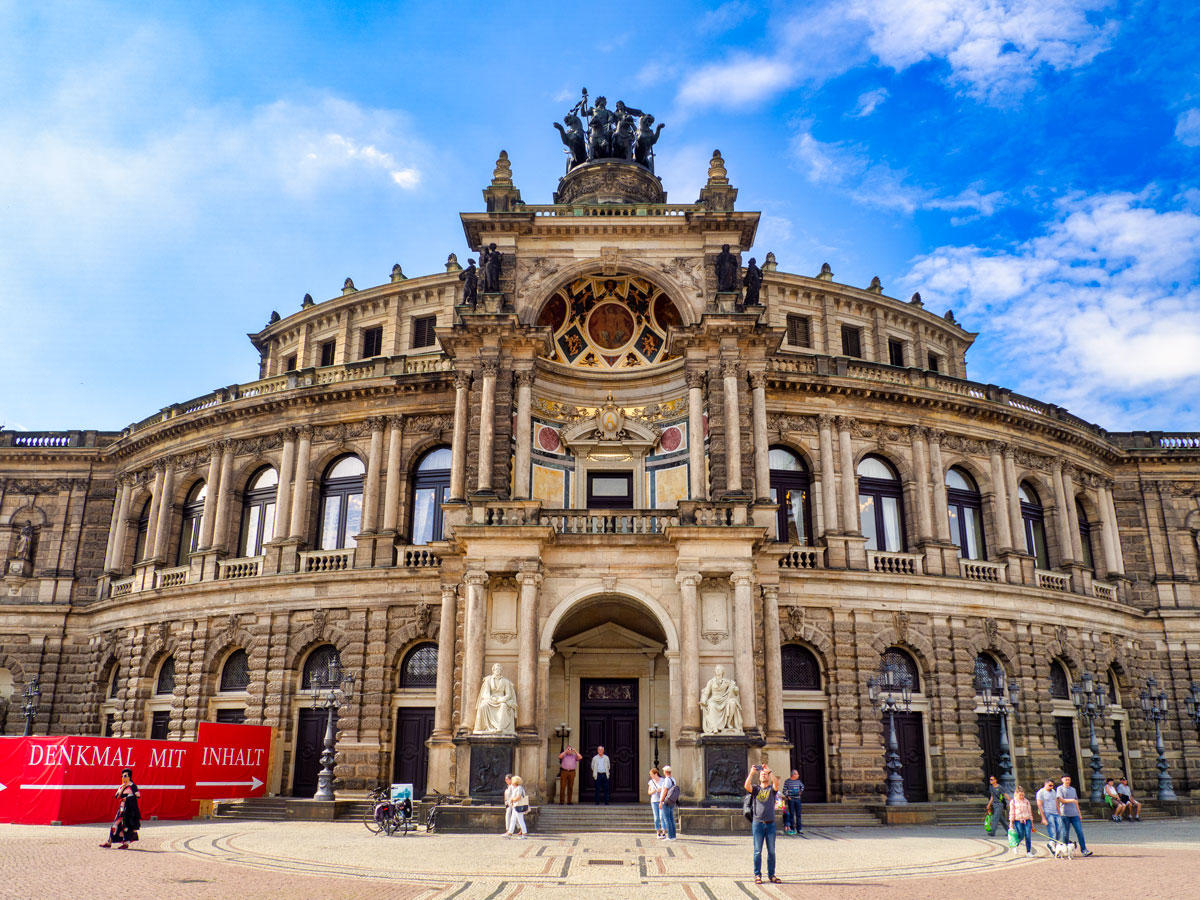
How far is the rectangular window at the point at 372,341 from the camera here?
43750mm

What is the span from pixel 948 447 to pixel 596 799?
19.9m

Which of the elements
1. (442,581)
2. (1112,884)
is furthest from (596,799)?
(1112,884)

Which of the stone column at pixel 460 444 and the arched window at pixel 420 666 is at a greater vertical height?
the stone column at pixel 460 444

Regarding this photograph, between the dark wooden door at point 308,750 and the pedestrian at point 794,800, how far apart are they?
637 inches

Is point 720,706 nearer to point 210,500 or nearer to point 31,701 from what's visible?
point 210,500

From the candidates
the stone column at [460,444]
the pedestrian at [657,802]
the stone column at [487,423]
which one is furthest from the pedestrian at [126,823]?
the stone column at [460,444]

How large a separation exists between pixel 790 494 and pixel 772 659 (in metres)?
8.30

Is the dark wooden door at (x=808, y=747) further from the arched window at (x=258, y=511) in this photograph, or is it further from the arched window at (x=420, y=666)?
the arched window at (x=258, y=511)

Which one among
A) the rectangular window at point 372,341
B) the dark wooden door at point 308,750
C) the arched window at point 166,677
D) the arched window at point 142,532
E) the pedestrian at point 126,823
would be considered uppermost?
the rectangular window at point 372,341

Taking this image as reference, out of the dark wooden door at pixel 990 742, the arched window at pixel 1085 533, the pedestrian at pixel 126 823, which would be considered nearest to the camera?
the pedestrian at pixel 126 823

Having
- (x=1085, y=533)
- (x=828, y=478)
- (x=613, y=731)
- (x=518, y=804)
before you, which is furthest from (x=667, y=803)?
(x=1085, y=533)

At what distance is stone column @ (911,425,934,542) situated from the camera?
35.6 meters

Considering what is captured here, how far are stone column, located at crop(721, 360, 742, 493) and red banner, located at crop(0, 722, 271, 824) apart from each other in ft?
59.4

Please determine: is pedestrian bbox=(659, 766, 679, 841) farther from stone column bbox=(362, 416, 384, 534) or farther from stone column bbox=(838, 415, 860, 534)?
stone column bbox=(362, 416, 384, 534)
